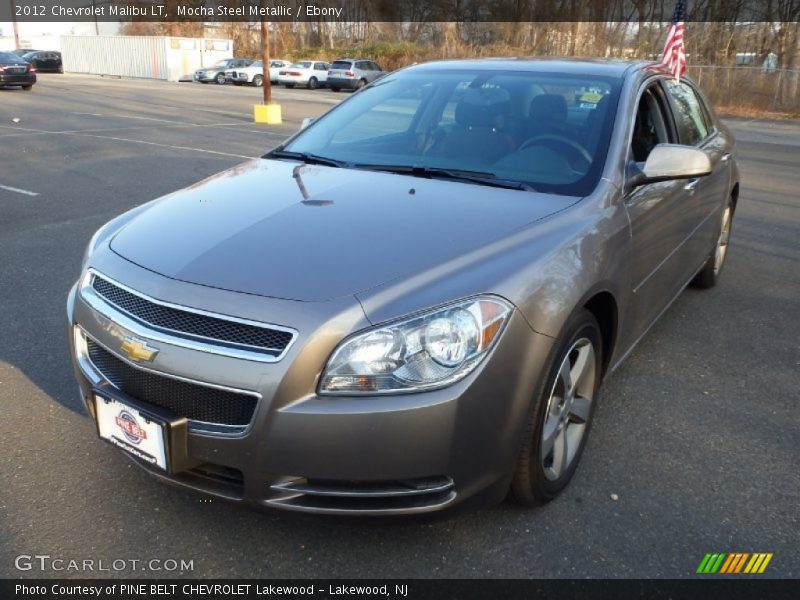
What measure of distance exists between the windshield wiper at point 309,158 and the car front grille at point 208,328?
1421mm

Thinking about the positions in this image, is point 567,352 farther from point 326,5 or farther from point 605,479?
point 326,5

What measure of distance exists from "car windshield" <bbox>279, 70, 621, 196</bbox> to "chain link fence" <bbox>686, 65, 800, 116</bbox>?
24.5 metres

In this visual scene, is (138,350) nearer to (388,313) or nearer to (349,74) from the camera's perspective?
(388,313)

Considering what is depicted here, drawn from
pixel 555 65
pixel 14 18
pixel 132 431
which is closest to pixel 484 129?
pixel 555 65

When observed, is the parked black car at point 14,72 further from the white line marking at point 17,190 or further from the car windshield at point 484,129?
the car windshield at point 484,129

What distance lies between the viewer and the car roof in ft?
12.2

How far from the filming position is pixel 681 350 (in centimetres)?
429

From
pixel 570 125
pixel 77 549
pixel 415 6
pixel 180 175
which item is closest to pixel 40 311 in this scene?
pixel 77 549

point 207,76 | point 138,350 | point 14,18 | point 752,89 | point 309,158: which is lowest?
point 207,76

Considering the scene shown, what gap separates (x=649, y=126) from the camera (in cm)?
367

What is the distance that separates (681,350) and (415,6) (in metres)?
49.3

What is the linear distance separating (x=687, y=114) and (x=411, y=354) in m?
3.23

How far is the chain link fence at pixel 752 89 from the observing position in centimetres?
2572

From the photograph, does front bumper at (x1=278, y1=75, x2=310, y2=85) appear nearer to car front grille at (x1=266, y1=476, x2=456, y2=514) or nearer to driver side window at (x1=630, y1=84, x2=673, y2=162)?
driver side window at (x1=630, y1=84, x2=673, y2=162)
